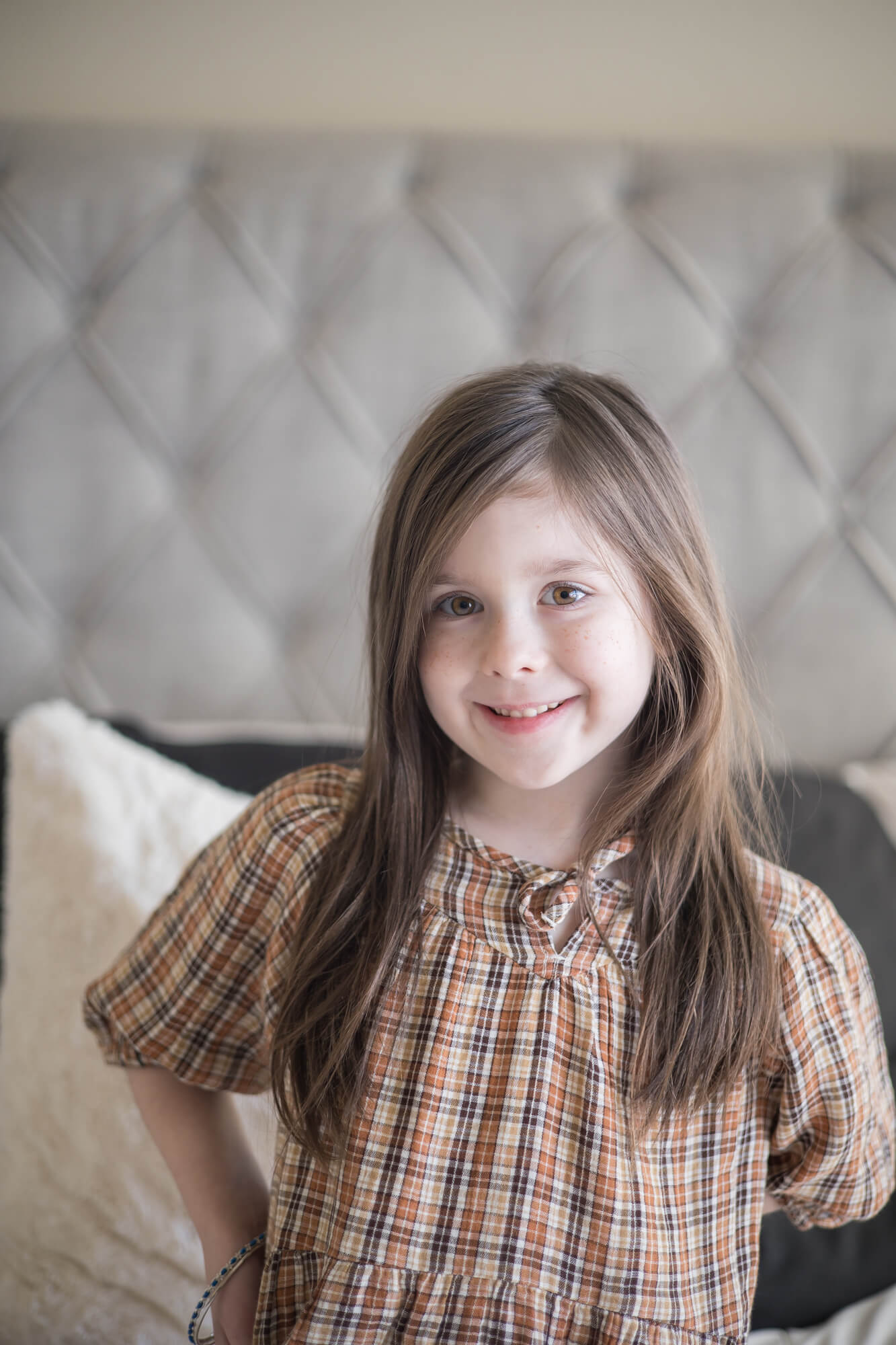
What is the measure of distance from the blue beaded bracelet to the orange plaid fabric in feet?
0.14

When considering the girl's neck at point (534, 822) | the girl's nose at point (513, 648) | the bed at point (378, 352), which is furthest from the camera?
the bed at point (378, 352)

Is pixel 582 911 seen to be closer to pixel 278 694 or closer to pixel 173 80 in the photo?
pixel 278 694

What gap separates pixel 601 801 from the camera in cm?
73

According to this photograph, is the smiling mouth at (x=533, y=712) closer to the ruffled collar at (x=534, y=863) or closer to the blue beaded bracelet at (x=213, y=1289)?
the ruffled collar at (x=534, y=863)

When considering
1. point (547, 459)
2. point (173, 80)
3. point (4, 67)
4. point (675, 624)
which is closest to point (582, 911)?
point (675, 624)

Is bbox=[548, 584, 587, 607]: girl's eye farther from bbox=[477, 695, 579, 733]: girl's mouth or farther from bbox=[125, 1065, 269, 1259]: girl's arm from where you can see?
bbox=[125, 1065, 269, 1259]: girl's arm

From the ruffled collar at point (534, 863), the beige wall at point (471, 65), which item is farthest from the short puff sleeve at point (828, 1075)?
the beige wall at point (471, 65)

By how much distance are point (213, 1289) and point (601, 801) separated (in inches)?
18.0

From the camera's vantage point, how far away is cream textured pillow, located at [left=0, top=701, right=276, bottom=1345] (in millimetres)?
840

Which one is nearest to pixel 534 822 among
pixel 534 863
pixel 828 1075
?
pixel 534 863

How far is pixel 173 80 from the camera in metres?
1.34

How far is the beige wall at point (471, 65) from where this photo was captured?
4.31ft

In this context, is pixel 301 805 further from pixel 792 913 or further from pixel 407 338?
pixel 407 338

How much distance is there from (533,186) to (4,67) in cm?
77
